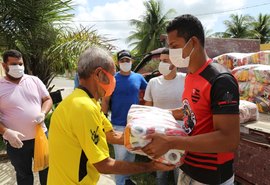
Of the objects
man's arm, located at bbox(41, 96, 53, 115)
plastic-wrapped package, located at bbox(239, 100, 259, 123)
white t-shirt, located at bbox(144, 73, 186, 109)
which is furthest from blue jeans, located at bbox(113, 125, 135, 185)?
plastic-wrapped package, located at bbox(239, 100, 259, 123)

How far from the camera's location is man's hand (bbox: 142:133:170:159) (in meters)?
1.37

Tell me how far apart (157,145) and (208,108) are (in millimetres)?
357

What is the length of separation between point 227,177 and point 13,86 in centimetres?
255

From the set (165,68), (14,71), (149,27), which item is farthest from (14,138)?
(149,27)

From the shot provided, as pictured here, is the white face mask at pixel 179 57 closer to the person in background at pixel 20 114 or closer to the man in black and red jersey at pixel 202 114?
the man in black and red jersey at pixel 202 114

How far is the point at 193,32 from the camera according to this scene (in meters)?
1.56

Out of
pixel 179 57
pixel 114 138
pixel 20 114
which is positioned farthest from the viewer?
pixel 20 114

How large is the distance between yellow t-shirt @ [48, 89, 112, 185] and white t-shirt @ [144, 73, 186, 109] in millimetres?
1695

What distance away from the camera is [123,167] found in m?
1.51

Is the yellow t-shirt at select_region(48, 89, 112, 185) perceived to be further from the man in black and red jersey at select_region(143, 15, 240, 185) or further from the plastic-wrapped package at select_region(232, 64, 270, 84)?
the plastic-wrapped package at select_region(232, 64, 270, 84)

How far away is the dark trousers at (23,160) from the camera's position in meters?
3.10

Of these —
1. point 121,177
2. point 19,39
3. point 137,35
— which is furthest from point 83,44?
point 137,35

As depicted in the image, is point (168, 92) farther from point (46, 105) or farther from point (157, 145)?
point (157, 145)

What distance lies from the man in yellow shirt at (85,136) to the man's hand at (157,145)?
157 mm
